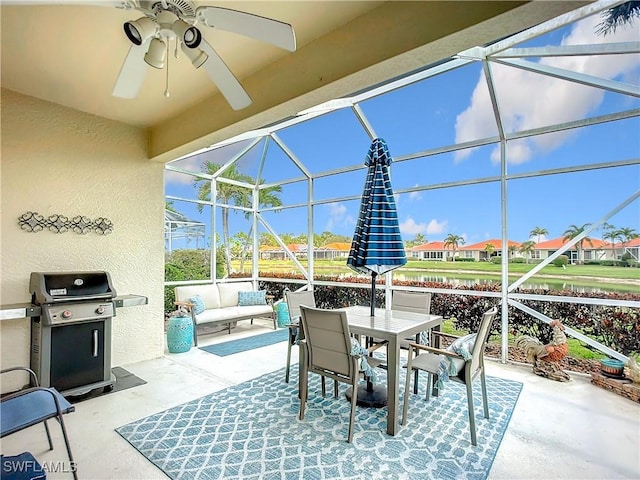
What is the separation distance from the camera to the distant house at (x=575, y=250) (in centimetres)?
381

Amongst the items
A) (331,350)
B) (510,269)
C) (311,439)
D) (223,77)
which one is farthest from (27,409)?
(510,269)

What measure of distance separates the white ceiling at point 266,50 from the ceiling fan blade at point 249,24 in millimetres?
505

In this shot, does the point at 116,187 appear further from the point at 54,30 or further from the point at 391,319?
the point at 391,319

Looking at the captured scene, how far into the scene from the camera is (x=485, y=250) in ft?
15.3

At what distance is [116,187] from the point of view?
4.16 metres

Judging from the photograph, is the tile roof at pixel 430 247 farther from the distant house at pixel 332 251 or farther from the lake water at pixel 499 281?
the distant house at pixel 332 251

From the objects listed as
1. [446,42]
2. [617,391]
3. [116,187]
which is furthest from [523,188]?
[116,187]

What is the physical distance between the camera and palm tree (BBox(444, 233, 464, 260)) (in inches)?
193

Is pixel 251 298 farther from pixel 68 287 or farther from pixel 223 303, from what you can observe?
pixel 68 287

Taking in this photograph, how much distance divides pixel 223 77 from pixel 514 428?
3.48m

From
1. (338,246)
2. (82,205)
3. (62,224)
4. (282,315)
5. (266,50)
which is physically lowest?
(282,315)

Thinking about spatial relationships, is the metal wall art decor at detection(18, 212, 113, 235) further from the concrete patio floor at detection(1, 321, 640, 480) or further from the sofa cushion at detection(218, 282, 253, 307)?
the sofa cushion at detection(218, 282, 253, 307)

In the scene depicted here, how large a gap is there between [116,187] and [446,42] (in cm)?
403

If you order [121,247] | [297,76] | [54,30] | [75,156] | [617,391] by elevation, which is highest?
[54,30]
